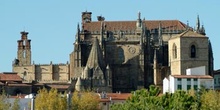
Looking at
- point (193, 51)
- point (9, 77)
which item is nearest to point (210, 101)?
point (193, 51)

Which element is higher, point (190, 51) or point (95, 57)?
point (190, 51)

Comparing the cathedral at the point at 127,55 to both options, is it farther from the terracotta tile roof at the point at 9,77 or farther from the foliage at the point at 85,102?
the foliage at the point at 85,102

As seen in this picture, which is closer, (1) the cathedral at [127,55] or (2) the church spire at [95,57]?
(1) the cathedral at [127,55]

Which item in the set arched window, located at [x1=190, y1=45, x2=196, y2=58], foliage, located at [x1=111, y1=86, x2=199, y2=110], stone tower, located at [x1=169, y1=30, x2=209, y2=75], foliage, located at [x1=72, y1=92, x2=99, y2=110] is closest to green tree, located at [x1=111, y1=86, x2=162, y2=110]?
foliage, located at [x1=111, y1=86, x2=199, y2=110]

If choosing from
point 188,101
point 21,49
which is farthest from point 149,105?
point 21,49

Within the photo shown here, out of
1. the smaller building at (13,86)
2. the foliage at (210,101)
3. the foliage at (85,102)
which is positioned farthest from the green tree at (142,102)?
the smaller building at (13,86)

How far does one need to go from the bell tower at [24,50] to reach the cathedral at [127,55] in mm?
16303

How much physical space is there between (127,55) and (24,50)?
33520mm

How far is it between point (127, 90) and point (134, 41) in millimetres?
7361

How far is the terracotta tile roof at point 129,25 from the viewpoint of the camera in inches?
6211

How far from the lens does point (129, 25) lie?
525 ft

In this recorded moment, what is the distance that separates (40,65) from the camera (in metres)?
164

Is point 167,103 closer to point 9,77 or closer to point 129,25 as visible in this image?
point 9,77

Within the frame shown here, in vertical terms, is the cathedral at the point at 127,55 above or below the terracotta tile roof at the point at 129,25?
below
